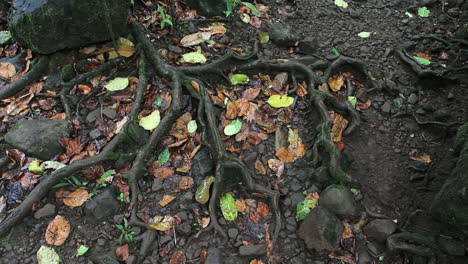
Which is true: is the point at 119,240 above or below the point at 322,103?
below

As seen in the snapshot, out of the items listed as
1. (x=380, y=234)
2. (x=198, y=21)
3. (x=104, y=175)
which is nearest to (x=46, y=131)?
(x=104, y=175)

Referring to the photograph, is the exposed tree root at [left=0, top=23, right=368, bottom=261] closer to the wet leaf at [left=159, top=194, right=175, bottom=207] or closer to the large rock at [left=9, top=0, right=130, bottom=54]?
the wet leaf at [left=159, top=194, right=175, bottom=207]

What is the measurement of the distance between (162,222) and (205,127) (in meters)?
1.06

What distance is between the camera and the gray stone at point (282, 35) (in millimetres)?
4832

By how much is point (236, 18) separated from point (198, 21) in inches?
21.8

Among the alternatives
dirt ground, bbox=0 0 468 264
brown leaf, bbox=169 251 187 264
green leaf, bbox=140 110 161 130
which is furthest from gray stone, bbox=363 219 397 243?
green leaf, bbox=140 110 161 130

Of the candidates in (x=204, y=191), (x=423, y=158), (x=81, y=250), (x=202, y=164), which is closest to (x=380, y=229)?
(x=423, y=158)

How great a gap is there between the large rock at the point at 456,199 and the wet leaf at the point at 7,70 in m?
4.61

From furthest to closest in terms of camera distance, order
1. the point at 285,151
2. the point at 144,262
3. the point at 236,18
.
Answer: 1. the point at 236,18
2. the point at 285,151
3. the point at 144,262

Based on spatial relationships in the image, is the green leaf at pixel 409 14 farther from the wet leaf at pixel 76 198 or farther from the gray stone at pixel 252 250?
the wet leaf at pixel 76 198

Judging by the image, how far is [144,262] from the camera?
3.12 metres

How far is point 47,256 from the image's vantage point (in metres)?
3.06

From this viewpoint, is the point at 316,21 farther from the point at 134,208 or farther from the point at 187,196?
the point at 134,208

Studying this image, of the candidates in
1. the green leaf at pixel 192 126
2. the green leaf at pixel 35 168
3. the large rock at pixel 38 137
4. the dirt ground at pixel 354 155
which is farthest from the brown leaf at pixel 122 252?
the green leaf at pixel 192 126
